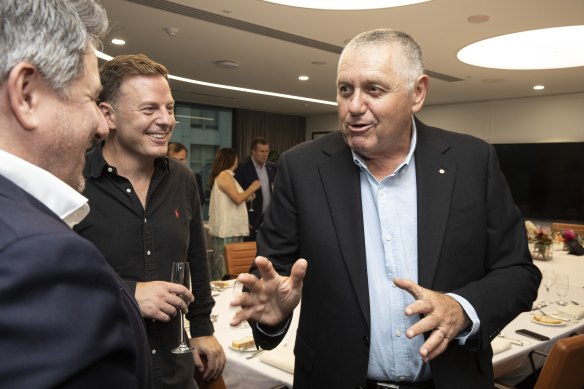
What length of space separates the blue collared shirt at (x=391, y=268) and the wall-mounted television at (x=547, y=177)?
919 cm

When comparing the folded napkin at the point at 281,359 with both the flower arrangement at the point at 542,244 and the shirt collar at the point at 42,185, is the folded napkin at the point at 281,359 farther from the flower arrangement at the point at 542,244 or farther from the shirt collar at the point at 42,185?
the flower arrangement at the point at 542,244

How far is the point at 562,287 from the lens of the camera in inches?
127

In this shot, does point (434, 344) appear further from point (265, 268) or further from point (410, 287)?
point (265, 268)

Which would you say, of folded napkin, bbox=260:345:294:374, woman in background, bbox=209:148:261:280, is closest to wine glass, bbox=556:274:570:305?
folded napkin, bbox=260:345:294:374

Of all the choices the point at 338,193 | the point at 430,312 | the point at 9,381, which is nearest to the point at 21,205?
the point at 9,381

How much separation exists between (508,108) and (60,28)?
425 inches

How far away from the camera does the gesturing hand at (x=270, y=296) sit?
1202mm

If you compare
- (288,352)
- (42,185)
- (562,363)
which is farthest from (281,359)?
(42,185)

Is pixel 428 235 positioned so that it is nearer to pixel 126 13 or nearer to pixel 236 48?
pixel 126 13

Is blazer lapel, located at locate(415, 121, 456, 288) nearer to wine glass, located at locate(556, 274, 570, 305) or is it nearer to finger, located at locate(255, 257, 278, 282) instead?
finger, located at locate(255, 257, 278, 282)

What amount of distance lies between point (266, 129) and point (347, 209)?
11689mm

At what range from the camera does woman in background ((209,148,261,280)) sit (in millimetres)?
5566

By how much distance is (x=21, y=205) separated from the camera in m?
0.65

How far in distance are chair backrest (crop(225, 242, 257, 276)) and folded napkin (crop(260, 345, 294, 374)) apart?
2.09 meters
